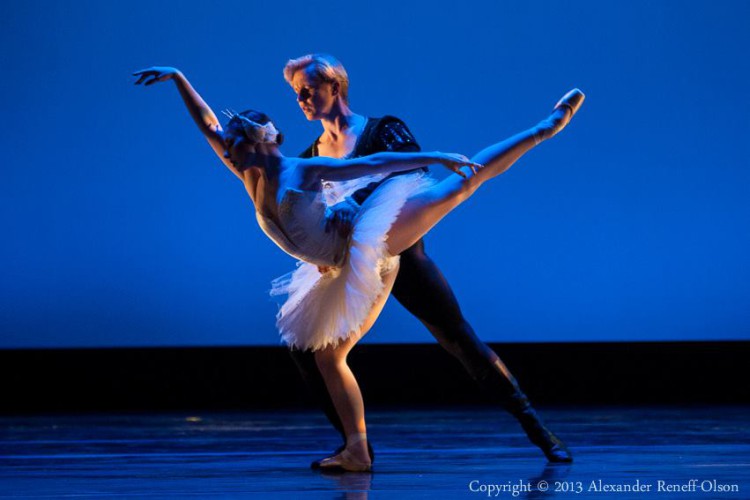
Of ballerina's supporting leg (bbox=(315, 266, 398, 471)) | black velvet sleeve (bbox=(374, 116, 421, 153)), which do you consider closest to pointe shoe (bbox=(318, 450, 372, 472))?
ballerina's supporting leg (bbox=(315, 266, 398, 471))

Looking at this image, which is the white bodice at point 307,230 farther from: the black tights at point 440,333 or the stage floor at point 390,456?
the stage floor at point 390,456

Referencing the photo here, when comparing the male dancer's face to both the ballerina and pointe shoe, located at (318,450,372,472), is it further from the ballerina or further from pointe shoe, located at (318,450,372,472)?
pointe shoe, located at (318,450,372,472)

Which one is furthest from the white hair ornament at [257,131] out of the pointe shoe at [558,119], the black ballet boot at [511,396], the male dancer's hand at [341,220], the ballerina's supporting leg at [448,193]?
the black ballet boot at [511,396]

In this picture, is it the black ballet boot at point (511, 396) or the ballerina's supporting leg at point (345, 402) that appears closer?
the ballerina's supporting leg at point (345, 402)

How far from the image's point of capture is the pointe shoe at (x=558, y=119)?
274 centimetres

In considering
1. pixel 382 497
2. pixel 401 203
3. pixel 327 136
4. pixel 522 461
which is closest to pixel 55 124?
pixel 327 136

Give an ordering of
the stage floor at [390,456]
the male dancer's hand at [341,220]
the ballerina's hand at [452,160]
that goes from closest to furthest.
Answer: the stage floor at [390,456] < the ballerina's hand at [452,160] < the male dancer's hand at [341,220]

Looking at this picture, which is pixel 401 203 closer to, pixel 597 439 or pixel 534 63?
pixel 597 439

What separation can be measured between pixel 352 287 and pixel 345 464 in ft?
1.36

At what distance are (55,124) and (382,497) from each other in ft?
9.63

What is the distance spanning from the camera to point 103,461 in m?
2.73

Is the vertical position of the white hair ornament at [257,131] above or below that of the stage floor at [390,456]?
above

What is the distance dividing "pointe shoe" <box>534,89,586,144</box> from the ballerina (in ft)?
0.65

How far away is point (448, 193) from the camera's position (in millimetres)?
2631
